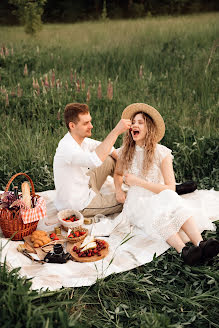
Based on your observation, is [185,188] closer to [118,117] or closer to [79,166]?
[79,166]

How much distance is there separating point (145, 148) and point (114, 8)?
51.0ft

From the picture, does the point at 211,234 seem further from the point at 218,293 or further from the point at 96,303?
the point at 96,303

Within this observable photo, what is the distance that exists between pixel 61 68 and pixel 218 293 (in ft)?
23.9

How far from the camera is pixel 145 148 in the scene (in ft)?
12.9

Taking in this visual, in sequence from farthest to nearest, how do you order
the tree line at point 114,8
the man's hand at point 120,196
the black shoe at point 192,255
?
the tree line at point 114,8 → the man's hand at point 120,196 → the black shoe at point 192,255

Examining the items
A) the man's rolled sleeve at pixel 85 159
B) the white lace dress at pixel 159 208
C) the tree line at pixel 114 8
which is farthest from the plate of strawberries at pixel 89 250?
the tree line at pixel 114 8

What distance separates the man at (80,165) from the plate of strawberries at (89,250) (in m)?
0.61

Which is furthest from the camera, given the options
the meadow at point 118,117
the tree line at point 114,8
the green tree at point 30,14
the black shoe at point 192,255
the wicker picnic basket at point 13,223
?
the tree line at point 114,8

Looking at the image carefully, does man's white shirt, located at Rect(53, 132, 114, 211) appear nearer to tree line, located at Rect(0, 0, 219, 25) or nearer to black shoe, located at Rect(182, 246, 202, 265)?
black shoe, located at Rect(182, 246, 202, 265)

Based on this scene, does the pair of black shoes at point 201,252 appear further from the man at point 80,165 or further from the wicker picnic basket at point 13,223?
the wicker picnic basket at point 13,223

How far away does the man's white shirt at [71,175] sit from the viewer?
3859 mm

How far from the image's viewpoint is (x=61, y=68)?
29.8 ft

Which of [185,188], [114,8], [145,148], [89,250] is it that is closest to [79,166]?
[145,148]

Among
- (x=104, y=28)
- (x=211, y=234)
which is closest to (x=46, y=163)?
(x=211, y=234)
